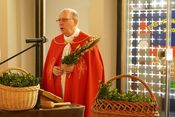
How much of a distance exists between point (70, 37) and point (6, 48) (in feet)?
4.47

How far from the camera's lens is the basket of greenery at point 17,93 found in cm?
179

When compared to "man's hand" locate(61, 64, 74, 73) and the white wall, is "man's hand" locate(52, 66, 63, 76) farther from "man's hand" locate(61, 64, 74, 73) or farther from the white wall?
the white wall

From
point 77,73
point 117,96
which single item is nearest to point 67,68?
point 77,73

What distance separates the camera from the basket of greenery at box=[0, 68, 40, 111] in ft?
5.89

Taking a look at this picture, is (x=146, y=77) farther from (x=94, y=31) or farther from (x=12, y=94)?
(x=12, y=94)

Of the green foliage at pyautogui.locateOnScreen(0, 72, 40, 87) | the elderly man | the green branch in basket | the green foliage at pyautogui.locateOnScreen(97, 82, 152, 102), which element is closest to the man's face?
the elderly man

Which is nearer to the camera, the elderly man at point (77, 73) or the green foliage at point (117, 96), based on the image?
the green foliage at point (117, 96)

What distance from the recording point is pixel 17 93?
179 cm

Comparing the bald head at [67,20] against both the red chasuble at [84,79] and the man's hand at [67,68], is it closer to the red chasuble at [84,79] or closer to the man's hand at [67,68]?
the red chasuble at [84,79]

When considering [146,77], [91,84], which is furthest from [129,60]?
[91,84]

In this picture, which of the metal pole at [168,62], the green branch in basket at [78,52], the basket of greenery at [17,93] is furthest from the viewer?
the metal pole at [168,62]


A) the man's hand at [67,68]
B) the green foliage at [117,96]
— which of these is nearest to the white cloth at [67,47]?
the man's hand at [67,68]

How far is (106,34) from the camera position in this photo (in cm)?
392

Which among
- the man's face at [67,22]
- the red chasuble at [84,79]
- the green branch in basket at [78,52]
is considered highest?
the man's face at [67,22]
